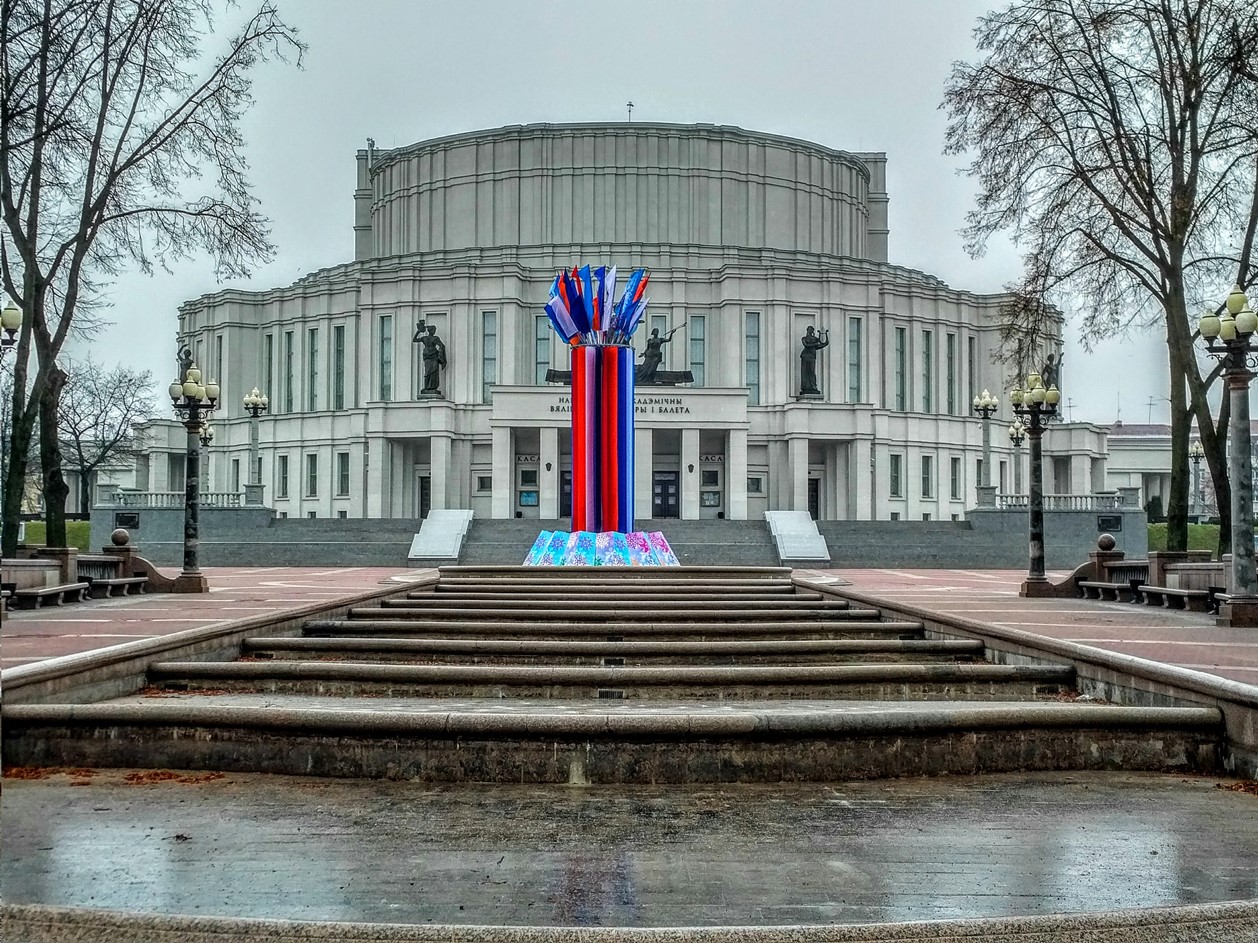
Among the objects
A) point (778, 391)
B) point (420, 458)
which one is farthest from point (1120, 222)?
point (420, 458)

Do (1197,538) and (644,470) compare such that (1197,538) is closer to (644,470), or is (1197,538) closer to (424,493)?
(644,470)

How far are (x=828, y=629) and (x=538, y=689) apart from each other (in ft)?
13.9

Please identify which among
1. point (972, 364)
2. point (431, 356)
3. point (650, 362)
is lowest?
point (650, 362)

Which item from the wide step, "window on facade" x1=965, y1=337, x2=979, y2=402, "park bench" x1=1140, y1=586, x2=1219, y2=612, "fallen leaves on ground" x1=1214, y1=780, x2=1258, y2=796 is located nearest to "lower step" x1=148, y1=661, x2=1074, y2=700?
the wide step

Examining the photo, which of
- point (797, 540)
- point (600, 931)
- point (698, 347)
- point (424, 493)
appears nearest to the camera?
point (600, 931)

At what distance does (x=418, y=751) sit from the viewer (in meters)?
6.67

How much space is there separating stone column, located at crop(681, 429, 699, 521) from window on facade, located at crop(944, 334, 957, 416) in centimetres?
1768

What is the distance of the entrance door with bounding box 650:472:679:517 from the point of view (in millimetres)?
48406

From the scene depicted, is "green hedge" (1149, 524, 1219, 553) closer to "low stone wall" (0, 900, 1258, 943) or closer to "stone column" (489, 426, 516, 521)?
"stone column" (489, 426, 516, 521)

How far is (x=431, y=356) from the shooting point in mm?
50062

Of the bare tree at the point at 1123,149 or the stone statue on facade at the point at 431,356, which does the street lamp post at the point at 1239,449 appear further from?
the stone statue on facade at the point at 431,356

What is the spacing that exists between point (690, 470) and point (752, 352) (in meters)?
9.66

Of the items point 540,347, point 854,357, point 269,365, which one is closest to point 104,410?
point 269,365

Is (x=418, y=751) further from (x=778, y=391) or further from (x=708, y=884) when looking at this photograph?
(x=778, y=391)
